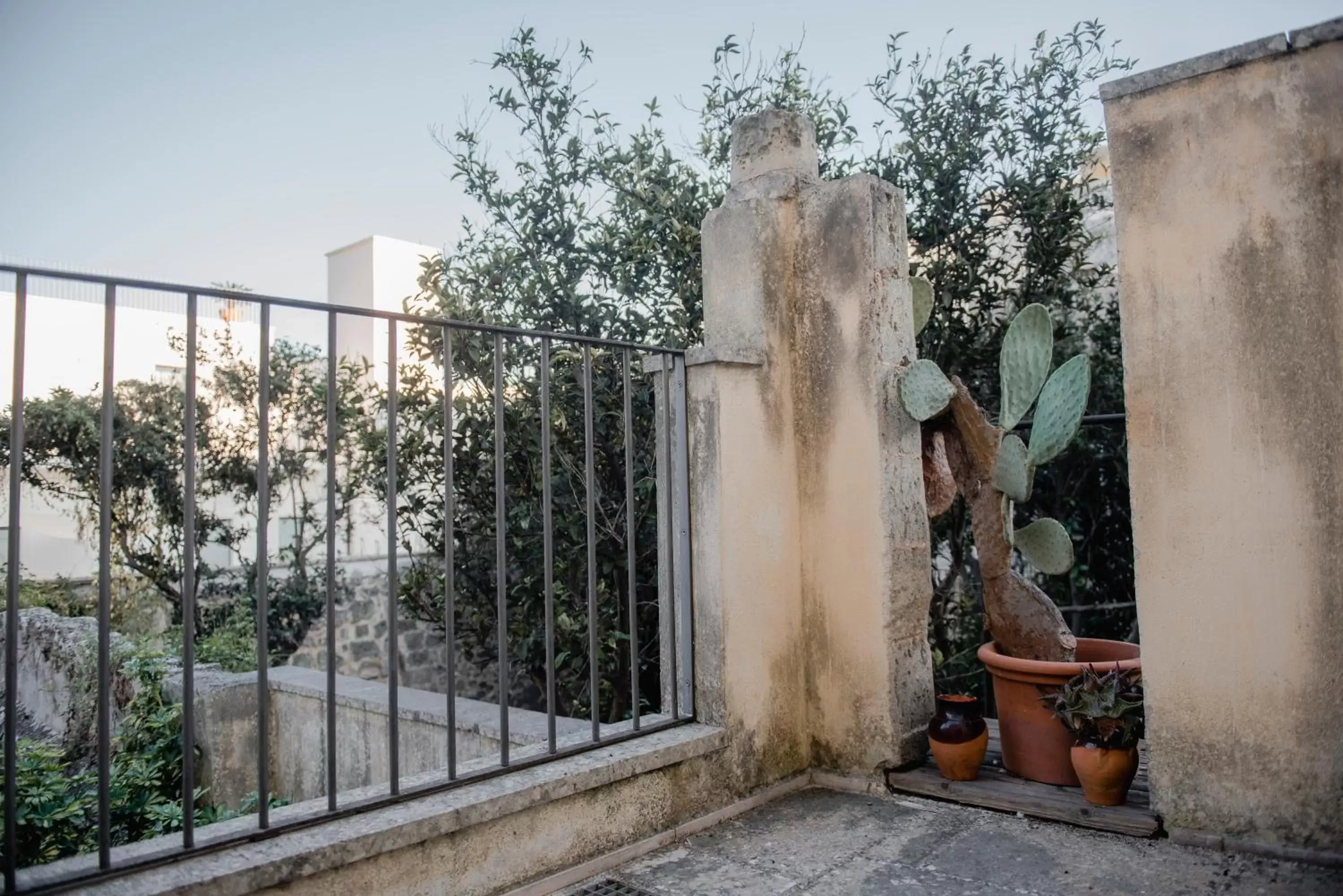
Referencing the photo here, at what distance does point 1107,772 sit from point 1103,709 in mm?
194

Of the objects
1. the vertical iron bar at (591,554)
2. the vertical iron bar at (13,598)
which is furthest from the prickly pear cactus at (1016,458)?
the vertical iron bar at (13,598)

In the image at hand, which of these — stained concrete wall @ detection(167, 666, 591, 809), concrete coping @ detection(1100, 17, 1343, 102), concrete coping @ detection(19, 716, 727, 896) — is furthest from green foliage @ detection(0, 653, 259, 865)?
concrete coping @ detection(1100, 17, 1343, 102)

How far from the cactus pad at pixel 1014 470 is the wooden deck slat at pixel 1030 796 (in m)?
0.99

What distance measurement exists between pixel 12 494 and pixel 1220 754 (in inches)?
119

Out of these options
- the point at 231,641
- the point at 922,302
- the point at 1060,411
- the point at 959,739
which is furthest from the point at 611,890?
the point at 231,641

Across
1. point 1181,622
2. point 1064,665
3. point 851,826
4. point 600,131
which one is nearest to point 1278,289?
point 1181,622

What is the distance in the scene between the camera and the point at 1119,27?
16.0 ft

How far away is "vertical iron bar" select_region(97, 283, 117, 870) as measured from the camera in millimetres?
1710

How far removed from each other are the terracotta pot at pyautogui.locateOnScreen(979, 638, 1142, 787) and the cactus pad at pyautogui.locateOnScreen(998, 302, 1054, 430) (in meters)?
0.86

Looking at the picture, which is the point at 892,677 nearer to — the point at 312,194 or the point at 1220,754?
the point at 1220,754

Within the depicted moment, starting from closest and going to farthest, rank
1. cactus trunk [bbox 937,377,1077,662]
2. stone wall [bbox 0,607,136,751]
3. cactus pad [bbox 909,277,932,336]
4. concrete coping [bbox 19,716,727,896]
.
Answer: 1. concrete coping [bbox 19,716,727,896]
2. cactus trunk [bbox 937,377,1077,662]
3. cactus pad [bbox 909,277,932,336]
4. stone wall [bbox 0,607,136,751]

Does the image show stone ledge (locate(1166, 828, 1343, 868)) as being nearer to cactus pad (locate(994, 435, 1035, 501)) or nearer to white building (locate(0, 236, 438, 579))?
cactus pad (locate(994, 435, 1035, 501))

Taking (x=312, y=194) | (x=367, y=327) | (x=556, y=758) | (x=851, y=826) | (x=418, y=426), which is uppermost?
(x=312, y=194)

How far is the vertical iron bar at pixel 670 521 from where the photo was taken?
315cm
